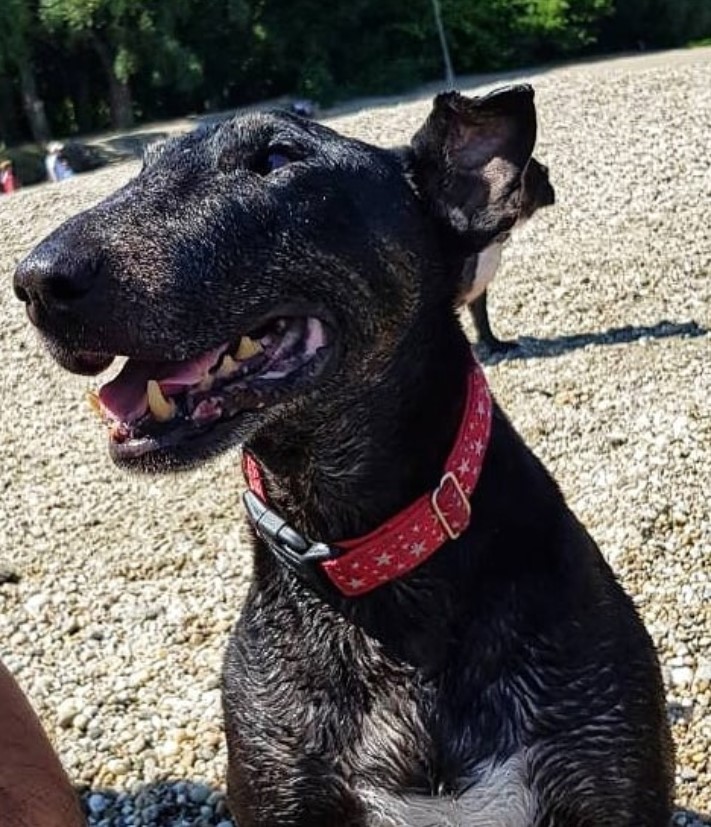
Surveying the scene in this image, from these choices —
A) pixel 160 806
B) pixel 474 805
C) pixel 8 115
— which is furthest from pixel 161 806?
pixel 8 115

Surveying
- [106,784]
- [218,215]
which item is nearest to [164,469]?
[218,215]

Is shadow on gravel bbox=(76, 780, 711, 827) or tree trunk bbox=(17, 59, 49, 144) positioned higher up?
shadow on gravel bbox=(76, 780, 711, 827)

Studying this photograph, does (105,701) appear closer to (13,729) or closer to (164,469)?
(13,729)

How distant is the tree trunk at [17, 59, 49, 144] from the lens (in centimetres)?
2847

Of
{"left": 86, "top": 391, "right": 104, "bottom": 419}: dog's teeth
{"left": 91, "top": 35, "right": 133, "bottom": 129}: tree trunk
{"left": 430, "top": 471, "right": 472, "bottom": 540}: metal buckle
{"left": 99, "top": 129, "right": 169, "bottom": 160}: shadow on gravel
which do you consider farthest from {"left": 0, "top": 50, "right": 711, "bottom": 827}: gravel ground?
{"left": 91, "top": 35, "right": 133, "bottom": 129}: tree trunk

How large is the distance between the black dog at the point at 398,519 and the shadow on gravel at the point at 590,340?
5498mm

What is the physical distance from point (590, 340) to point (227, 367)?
6194mm

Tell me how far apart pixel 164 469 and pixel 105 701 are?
2.76 meters

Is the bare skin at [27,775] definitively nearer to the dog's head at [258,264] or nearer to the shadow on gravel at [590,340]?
the dog's head at [258,264]

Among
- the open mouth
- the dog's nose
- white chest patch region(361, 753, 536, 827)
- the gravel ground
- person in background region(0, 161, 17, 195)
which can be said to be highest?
the dog's nose

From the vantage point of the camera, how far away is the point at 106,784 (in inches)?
171

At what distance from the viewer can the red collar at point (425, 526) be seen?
2.59 m

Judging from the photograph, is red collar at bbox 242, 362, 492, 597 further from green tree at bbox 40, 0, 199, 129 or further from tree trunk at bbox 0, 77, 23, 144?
tree trunk at bbox 0, 77, 23, 144

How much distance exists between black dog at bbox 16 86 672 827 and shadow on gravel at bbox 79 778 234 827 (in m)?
1.36
